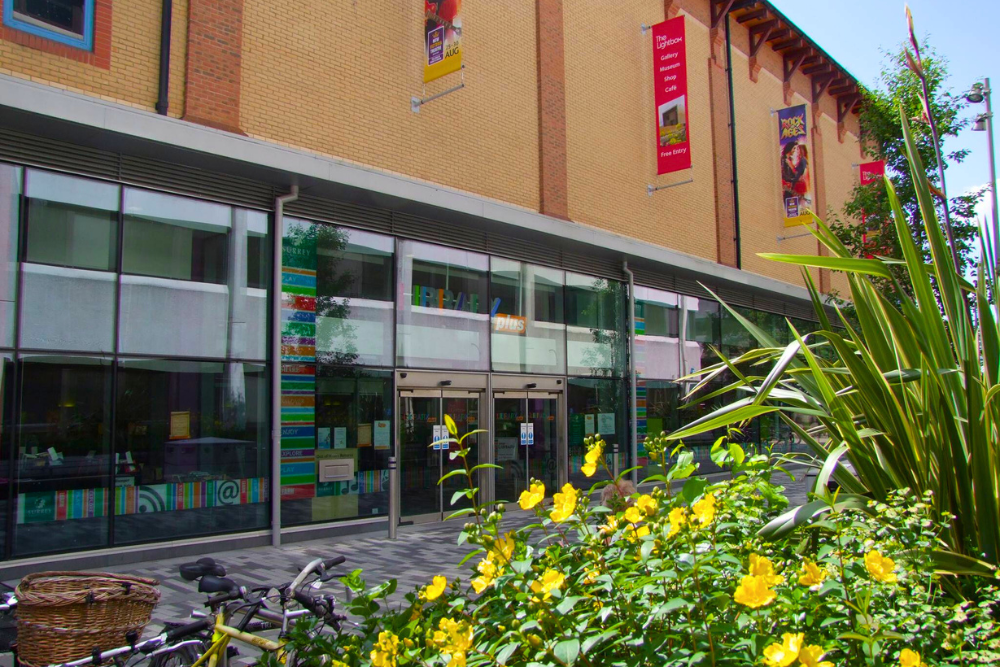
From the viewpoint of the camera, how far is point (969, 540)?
293cm

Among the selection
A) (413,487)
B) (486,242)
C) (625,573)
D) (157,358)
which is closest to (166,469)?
(157,358)

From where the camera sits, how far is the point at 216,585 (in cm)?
359

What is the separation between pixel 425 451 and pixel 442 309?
7.78 ft

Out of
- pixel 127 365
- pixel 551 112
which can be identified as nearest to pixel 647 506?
pixel 127 365

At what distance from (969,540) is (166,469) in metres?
9.00

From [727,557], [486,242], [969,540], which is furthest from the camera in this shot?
[486,242]

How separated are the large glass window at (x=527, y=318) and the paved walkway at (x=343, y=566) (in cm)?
367

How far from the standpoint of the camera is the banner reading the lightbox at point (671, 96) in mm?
17719

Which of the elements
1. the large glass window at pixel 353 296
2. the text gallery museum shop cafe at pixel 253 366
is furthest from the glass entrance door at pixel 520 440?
the large glass window at pixel 353 296

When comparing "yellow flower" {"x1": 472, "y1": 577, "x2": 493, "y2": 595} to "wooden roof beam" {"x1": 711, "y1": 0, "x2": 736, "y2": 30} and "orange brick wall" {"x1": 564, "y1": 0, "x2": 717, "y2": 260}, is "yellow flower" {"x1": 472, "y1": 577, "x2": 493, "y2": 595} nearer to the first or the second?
"orange brick wall" {"x1": 564, "y1": 0, "x2": 717, "y2": 260}

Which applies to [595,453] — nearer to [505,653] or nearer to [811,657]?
[505,653]

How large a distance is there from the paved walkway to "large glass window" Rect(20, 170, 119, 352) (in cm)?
271

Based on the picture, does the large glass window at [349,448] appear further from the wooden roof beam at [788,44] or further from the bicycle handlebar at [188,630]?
the wooden roof beam at [788,44]

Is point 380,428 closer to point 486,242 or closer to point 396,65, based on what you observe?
point 486,242
